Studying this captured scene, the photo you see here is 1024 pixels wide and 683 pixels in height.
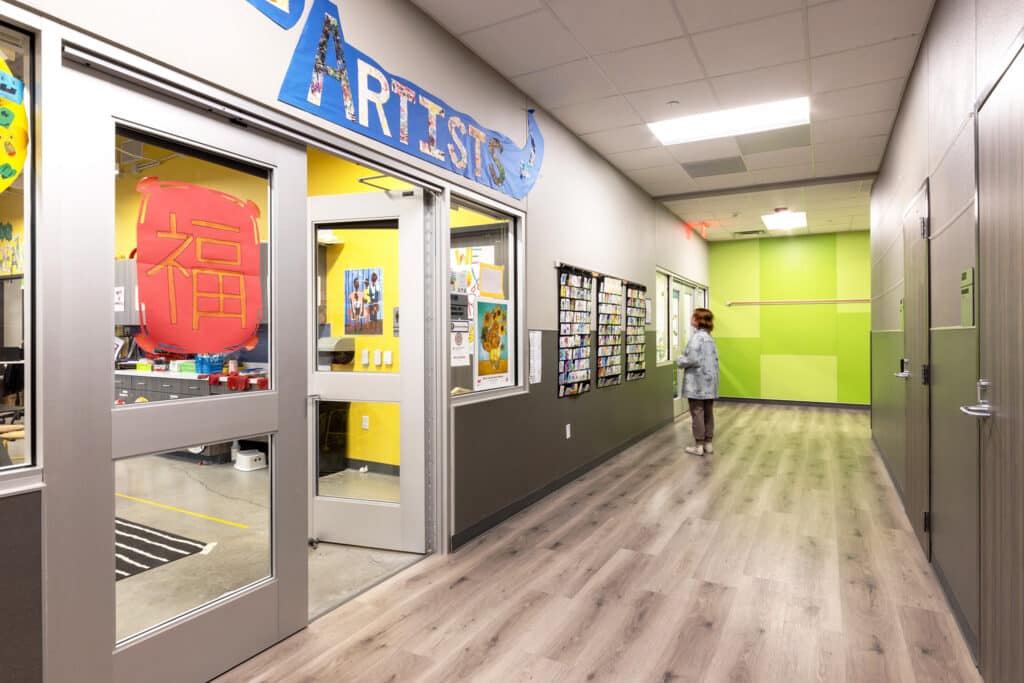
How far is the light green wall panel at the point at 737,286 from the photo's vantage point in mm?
10359

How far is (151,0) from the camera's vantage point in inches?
71.5

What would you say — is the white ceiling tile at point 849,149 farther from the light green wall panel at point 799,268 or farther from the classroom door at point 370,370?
Result: the light green wall panel at point 799,268

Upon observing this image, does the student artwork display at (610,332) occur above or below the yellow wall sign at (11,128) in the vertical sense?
below

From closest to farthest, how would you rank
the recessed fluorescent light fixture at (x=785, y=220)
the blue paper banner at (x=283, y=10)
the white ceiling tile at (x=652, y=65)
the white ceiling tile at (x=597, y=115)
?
1. the blue paper banner at (x=283, y=10)
2. the white ceiling tile at (x=652, y=65)
3. the white ceiling tile at (x=597, y=115)
4. the recessed fluorescent light fixture at (x=785, y=220)

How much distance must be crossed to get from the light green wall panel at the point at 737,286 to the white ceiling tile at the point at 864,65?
6589 millimetres

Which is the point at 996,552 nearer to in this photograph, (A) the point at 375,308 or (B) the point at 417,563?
(B) the point at 417,563

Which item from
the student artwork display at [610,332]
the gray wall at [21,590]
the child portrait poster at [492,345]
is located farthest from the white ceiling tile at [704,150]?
the gray wall at [21,590]

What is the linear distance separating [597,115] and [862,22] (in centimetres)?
185

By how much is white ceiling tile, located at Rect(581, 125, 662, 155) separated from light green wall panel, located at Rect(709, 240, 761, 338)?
5.88 metres

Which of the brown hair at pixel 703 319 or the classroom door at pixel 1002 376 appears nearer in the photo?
the classroom door at pixel 1002 376

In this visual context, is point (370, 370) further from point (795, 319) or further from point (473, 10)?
point (795, 319)

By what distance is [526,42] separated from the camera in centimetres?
346

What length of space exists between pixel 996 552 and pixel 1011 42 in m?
1.62

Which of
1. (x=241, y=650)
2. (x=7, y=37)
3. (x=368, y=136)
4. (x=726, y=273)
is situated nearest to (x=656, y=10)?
(x=368, y=136)
